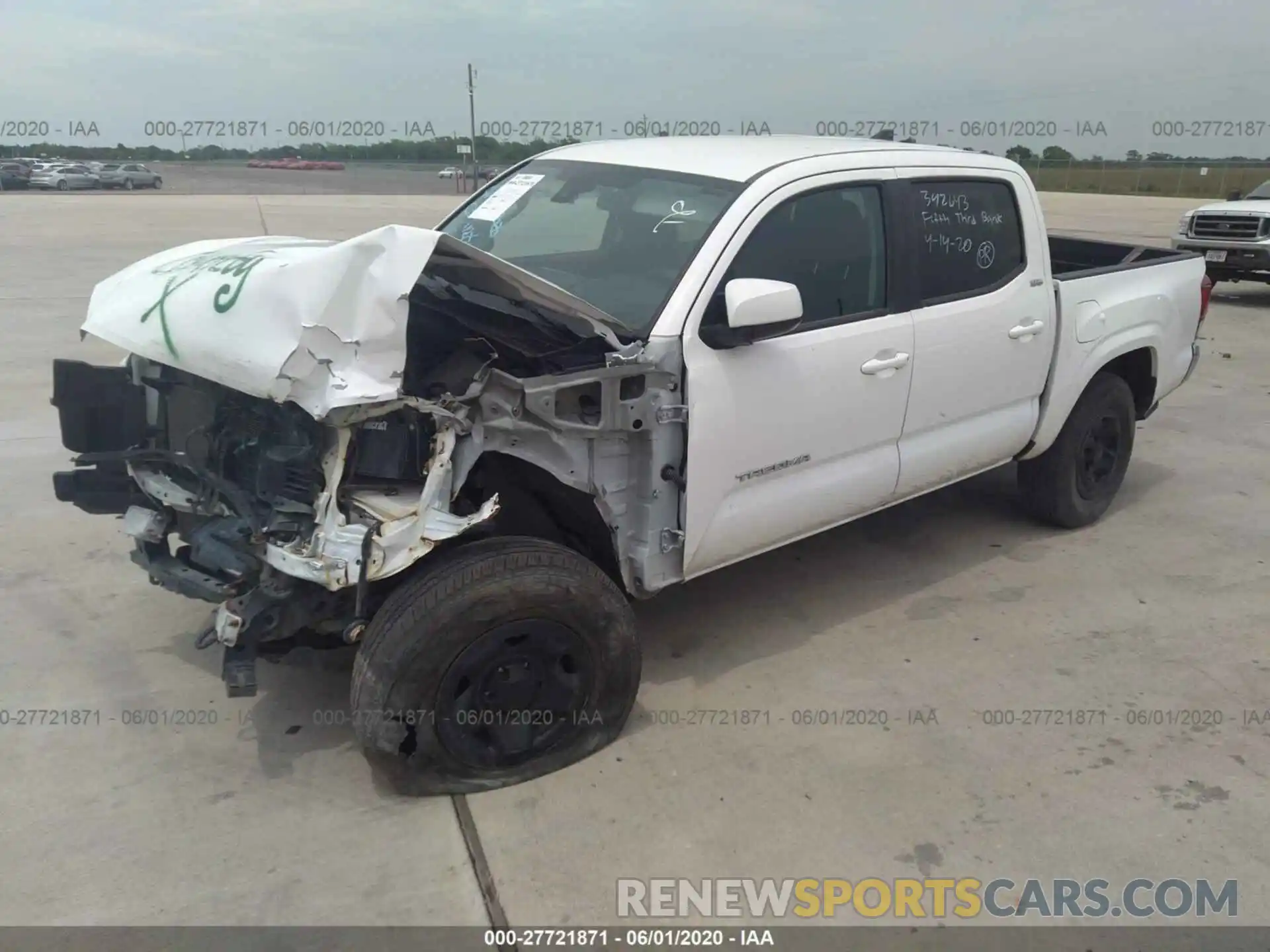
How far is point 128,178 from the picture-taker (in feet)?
135

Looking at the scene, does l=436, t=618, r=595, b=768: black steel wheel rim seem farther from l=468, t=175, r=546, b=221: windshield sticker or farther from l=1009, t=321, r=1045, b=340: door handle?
l=1009, t=321, r=1045, b=340: door handle

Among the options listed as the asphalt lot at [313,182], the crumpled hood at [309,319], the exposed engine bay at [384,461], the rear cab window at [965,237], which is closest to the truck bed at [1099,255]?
the rear cab window at [965,237]

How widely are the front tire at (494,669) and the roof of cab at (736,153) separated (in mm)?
1589

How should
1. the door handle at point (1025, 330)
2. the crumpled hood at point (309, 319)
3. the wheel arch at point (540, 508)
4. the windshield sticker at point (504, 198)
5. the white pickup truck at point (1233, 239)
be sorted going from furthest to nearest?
the white pickup truck at point (1233, 239)
the door handle at point (1025, 330)
the windshield sticker at point (504, 198)
the wheel arch at point (540, 508)
the crumpled hood at point (309, 319)

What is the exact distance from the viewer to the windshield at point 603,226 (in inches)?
137

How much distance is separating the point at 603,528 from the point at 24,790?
1.95 m

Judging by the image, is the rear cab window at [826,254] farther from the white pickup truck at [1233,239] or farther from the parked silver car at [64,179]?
the parked silver car at [64,179]

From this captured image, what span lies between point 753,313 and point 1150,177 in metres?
49.7

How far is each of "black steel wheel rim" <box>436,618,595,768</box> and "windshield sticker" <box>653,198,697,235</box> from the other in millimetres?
1497

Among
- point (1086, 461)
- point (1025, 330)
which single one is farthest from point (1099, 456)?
point (1025, 330)

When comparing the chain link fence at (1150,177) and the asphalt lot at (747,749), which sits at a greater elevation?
the chain link fence at (1150,177)

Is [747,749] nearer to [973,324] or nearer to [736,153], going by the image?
[973,324]
